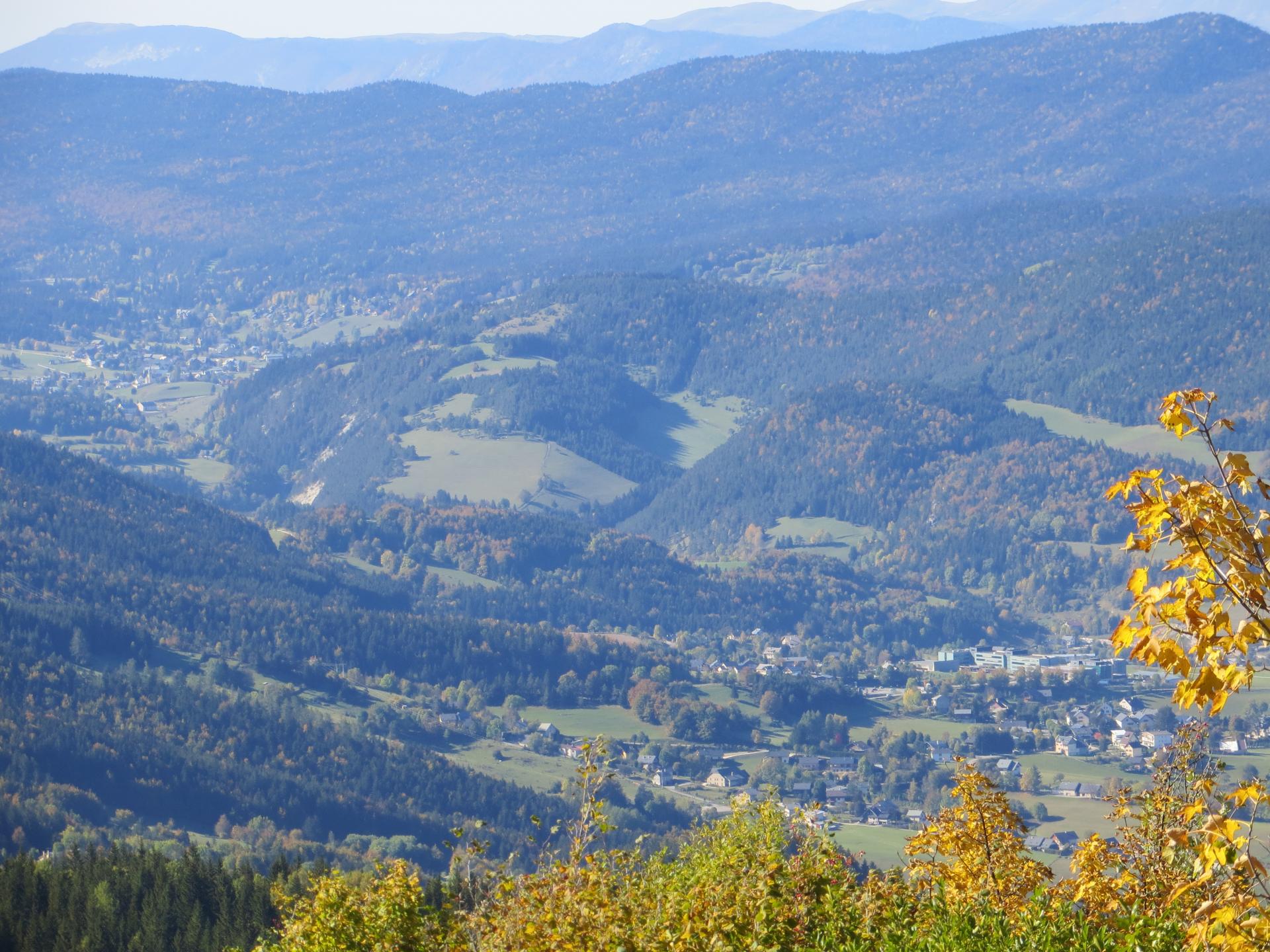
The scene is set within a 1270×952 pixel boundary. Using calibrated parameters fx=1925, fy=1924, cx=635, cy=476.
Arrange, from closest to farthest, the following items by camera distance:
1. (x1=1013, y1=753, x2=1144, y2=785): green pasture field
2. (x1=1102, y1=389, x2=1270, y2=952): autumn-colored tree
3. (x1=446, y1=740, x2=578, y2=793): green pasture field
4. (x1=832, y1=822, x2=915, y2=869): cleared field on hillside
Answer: (x1=1102, y1=389, x2=1270, y2=952): autumn-colored tree → (x1=832, y1=822, x2=915, y2=869): cleared field on hillside → (x1=1013, y1=753, x2=1144, y2=785): green pasture field → (x1=446, y1=740, x2=578, y2=793): green pasture field

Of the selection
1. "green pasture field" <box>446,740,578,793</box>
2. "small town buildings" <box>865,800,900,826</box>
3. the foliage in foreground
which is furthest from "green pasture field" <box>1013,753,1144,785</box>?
the foliage in foreground

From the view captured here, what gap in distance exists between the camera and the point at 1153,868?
106ft

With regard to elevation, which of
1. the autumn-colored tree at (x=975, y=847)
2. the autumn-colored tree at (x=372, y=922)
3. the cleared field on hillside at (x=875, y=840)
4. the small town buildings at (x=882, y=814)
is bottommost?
the small town buildings at (x=882, y=814)

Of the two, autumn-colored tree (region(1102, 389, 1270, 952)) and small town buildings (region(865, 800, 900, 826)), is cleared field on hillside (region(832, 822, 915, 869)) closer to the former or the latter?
small town buildings (region(865, 800, 900, 826))

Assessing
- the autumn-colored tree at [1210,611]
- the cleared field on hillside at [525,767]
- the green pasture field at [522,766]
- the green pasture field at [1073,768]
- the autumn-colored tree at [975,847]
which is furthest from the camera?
the green pasture field at [522,766]

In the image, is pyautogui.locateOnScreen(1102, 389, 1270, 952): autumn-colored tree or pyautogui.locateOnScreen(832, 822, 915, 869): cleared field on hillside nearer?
pyautogui.locateOnScreen(1102, 389, 1270, 952): autumn-colored tree

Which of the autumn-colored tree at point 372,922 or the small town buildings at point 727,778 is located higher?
the autumn-colored tree at point 372,922

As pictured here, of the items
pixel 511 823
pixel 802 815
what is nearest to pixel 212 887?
pixel 802 815

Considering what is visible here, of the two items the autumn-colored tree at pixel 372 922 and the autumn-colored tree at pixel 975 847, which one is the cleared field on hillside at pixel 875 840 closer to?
Result: the autumn-colored tree at pixel 975 847

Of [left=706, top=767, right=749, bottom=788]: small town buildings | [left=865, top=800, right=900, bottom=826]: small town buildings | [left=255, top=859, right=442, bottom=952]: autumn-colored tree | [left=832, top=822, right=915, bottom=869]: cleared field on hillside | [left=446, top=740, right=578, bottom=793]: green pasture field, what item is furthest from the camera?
[left=706, top=767, right=749, bottom=788]: small town buildings

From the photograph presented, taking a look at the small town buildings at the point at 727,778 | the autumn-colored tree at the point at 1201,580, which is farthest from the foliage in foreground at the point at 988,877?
the small town buildings at the point at 727,778

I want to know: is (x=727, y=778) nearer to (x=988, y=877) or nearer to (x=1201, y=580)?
(x=988, y=877)

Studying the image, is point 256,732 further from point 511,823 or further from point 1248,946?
point 1248,946

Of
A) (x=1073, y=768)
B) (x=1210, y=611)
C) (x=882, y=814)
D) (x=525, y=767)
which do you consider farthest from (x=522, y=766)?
(x=1210, y=611)
